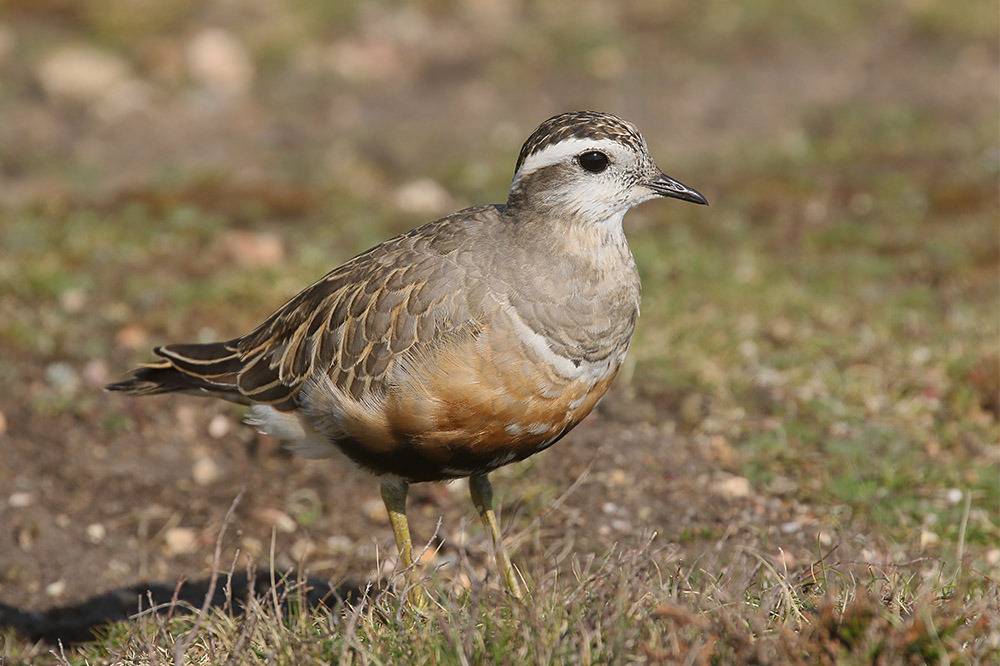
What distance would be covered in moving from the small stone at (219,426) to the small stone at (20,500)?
119 cm

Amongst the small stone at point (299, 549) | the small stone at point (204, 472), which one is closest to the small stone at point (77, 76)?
the small stone at point (204, 472)

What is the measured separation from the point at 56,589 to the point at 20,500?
0.75 metres

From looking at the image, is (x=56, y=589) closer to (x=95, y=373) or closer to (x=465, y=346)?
(x=95, y=373)

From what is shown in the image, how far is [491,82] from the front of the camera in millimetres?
14141

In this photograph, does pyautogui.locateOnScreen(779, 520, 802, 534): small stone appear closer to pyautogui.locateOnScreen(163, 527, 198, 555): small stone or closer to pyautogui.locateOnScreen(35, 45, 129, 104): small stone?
pyautogui.locateOnScreen(163, 527, 198, 555): small stone

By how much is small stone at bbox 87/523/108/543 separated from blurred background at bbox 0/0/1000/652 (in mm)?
12

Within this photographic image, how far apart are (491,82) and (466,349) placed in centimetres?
979

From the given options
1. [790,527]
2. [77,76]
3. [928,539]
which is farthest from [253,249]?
[928,539]

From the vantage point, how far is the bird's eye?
513 centimetres

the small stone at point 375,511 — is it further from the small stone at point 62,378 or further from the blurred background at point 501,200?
the small stone at point 62,378

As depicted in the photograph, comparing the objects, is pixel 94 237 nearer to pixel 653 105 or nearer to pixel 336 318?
pixel 336 318

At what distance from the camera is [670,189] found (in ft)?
17.2

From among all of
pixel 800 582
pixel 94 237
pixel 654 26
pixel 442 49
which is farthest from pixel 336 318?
pixel 654 26

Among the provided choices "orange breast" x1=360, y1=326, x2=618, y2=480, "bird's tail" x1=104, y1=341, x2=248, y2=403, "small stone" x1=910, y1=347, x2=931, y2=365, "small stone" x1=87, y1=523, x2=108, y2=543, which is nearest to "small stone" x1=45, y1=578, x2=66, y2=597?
"small stone" x1=87, y1=523, x2=108, y2=543
